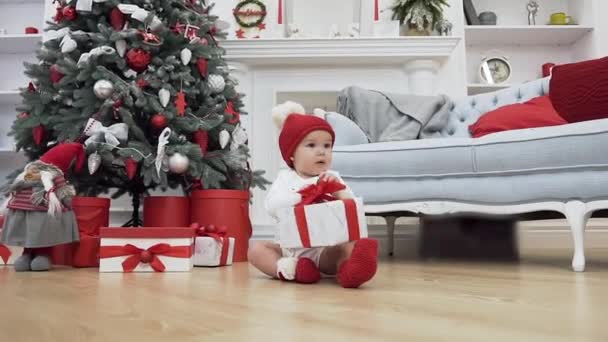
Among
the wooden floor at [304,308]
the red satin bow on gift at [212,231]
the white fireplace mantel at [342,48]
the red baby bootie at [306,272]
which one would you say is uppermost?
the white fireplace mantel at [342,48]

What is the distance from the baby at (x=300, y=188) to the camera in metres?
1.33

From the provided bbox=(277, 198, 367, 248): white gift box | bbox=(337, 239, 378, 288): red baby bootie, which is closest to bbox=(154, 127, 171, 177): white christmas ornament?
bbox=(277, 198, 367, 248): white gift box

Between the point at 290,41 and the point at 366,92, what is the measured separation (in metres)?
0.89

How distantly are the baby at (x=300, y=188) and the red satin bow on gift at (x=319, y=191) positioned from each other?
0.02m

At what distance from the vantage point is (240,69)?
340 centimetres

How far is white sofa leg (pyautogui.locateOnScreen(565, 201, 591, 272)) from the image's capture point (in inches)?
63.7

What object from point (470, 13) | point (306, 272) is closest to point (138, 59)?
point (306, 272)

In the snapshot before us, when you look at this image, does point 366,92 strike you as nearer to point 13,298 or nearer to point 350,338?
point 13,298

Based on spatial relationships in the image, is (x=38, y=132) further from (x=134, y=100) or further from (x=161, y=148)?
(x=161, y=148)

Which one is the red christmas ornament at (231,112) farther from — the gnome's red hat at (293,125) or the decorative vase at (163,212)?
the gnome's red hat at (293,125)

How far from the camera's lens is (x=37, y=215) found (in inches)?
68.9

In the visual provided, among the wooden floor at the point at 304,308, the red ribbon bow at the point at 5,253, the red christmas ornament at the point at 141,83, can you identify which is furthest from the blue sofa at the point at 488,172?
the red ribbon bow at the point at 5,253

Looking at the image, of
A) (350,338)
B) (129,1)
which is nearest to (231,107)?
(129,1)

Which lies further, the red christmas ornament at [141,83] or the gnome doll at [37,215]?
the red christmas ornament at [141,83]
